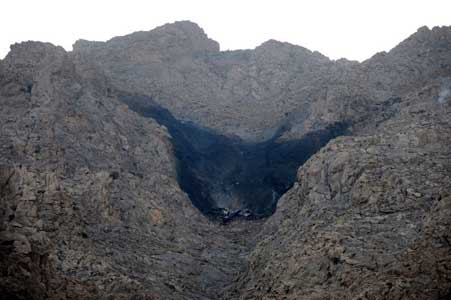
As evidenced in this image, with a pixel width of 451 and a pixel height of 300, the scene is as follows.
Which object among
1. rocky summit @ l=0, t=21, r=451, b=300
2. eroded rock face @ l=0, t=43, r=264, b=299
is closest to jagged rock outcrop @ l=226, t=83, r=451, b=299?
rocky summit @ l=0, t=21, r=451, b=300

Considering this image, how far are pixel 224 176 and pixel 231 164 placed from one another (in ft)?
5.98

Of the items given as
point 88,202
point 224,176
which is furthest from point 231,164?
point 88,202

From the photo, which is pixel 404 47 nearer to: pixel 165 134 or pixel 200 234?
pixel 165 134

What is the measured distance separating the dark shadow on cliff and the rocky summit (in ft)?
0.52

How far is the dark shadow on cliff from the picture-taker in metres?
46.5

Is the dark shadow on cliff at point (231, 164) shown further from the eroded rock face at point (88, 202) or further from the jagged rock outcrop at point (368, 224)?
the jagged rock outcrop at point (368, 224)

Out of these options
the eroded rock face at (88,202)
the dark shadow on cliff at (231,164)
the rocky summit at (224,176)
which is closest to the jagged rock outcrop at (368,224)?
the rocky summit at (224,176)

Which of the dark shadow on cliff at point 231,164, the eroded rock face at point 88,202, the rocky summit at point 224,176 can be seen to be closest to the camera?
the rocky summit at point 224,176

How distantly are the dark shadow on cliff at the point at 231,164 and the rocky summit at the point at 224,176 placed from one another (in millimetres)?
159

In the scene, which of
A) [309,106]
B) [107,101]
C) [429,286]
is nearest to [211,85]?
[309,106]

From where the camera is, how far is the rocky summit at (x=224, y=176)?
26.4m

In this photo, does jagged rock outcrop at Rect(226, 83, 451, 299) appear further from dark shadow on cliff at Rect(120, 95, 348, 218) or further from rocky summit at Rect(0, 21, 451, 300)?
dark shadow on cliff at Rect(120, 95, 348, 218)

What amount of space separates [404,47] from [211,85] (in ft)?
61.6

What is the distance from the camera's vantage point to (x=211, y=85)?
6234cm
